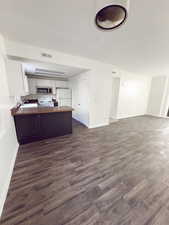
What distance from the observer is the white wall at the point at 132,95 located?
5211 mm

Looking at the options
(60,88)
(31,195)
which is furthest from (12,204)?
(60,88)

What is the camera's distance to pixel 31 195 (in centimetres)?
136

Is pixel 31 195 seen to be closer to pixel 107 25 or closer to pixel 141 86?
pixel 107 25

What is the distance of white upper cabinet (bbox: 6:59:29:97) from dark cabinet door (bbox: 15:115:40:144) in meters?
0.72

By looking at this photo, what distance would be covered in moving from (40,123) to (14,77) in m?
1.40

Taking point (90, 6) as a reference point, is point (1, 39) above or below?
below

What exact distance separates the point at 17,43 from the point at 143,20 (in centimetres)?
289

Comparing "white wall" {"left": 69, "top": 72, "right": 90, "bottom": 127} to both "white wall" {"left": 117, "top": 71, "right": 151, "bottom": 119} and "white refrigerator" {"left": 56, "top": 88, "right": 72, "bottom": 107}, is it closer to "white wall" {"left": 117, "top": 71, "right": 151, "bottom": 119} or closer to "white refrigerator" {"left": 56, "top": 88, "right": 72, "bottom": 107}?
"white refrigerator" {"left": 56, "top": 88, "right": 72, "bottom": 107}

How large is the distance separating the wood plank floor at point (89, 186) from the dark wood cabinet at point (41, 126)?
0.29 m

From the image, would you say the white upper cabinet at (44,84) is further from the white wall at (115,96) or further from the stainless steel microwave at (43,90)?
the white wall at (115,96)

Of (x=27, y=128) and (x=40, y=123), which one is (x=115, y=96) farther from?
(x=27, y=128)

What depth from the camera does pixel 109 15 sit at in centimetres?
106

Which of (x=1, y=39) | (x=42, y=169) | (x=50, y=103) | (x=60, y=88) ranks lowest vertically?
(x=42, y=169)

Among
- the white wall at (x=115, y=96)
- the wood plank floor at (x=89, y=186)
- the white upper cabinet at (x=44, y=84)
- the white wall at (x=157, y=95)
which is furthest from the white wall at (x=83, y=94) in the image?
the white wall at (x=157, y=95)
